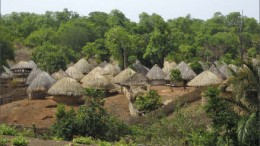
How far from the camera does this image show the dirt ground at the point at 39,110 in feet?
70.6

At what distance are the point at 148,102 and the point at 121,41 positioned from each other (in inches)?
684

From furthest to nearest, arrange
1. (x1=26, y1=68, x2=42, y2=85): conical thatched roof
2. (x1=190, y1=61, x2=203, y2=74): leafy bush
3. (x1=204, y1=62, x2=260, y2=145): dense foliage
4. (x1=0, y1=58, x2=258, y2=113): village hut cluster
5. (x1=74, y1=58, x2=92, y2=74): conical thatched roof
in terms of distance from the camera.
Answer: (x1=74, y1=58, x2=92, y2=74): conical thatched roof
(x1=190, y1=61, x2=203, y2=74): leafy bush
(x1=26, y1=68, x2=42, y2=85): conical thatched roof
(x1=0, y1=58, x2=258, y2=113): village hut cluster
(x1=204, y1=62, x2=260, y2=145): dense foliage

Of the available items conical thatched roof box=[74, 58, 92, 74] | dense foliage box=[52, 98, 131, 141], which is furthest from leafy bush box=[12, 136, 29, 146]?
conical thatched roof box=[74, 58, 92, 74]

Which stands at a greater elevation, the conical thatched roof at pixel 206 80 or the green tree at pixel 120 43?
the green tree at pixel 120 43

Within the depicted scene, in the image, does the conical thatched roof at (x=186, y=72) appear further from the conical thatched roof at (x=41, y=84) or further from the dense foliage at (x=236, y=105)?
the dense foliage at (x=236, y=105)

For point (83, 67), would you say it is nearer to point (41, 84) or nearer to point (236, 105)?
point (41, 84)

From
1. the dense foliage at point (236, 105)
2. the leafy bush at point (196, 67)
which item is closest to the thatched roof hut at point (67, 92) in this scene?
the leafy bush at point (196, 67)

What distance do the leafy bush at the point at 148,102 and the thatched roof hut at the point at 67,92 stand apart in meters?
4.64

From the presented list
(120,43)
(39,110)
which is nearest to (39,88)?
(39,110)

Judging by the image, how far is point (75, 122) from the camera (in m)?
15.0

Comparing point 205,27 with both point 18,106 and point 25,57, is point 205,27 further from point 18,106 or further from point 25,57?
point 18,106

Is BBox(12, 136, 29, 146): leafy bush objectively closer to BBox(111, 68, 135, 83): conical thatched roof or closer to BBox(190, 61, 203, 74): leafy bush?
BBox(111, 68, 135, 83): conical thatched roof

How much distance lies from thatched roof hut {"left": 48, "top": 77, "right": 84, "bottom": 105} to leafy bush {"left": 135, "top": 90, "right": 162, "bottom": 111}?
464 centimetres

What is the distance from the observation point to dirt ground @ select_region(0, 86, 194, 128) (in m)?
21.5
